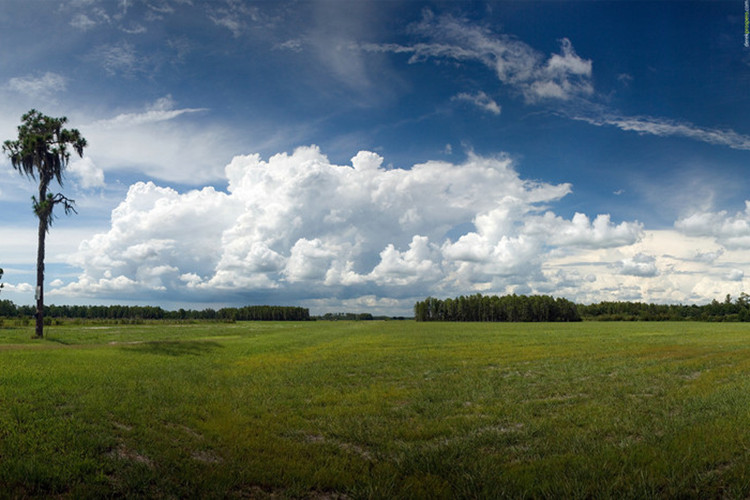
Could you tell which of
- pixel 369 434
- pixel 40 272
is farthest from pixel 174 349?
pixel 369 434

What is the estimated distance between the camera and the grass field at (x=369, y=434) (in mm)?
7695

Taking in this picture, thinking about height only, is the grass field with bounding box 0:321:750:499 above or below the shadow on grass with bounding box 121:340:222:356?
above

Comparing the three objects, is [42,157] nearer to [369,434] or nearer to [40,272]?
[40,272]

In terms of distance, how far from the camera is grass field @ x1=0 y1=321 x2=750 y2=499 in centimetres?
770

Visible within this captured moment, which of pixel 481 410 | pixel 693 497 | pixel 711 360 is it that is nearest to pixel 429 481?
pixel 693 497

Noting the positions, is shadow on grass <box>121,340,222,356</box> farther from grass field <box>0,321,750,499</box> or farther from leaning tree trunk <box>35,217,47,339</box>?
leaning tree trunk <box>35,217,47,339</box>

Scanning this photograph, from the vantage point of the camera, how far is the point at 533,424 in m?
11.5

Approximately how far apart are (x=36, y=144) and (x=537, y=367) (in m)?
44.7

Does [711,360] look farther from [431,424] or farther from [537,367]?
[431,424]

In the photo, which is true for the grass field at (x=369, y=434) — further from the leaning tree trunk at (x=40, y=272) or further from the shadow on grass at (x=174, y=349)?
the leaning tree trunk at (x=40, y=272)

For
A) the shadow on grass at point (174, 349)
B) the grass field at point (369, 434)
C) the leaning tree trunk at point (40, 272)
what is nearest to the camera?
the grass field at point (369, 434)

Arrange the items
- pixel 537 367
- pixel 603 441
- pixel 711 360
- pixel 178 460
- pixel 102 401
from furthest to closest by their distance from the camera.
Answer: pixel 711 360
pixel 537 367
pixel 102 401
pixel 603 441
pixel 178 460

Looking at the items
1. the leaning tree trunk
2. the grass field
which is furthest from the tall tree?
the grass field

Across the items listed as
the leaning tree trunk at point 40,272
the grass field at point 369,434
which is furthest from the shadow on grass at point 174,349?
the leaning tree trunk at point 40,272
